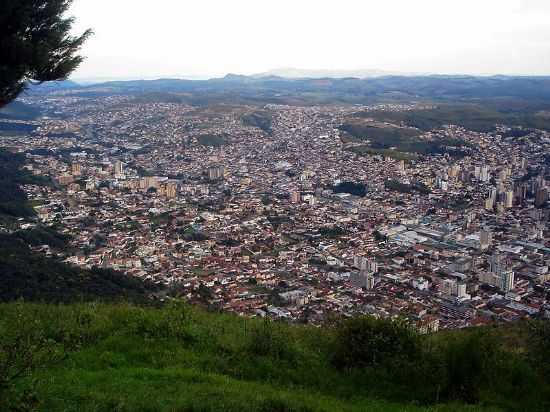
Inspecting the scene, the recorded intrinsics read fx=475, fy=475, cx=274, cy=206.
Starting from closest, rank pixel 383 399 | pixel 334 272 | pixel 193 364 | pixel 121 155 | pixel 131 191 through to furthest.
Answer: pixel 383 399 → pixel 193 364 → pixel 334 272 → pixel 131 191 → pixel 121 155

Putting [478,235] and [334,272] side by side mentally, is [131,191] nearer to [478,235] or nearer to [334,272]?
[334,272]

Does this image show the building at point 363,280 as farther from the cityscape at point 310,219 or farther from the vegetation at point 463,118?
the vegetation at point 463,118

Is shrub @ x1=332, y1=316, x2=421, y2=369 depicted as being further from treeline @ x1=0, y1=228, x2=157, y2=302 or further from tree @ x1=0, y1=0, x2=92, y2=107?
treeline @ x1=0, y1=228, x2=157, y2=302

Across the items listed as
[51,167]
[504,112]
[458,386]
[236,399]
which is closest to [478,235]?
[458,386]

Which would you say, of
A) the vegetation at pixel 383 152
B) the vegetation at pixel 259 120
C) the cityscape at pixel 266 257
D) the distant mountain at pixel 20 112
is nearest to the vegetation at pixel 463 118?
the cityscape at pixel 266 257

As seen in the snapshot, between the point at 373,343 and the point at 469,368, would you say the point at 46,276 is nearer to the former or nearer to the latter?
the point at 373,343

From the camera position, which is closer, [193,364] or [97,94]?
[193,364]
